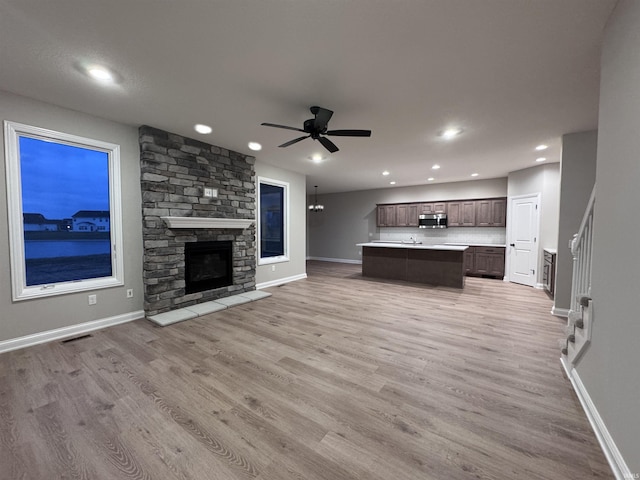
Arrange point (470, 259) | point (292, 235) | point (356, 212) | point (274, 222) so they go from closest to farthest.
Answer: point (274, 222)
point (292, 235)
point (470, 259)
point (356, 212)

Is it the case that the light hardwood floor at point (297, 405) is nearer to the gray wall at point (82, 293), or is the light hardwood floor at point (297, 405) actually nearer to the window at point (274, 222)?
the gray wall at point (82, 293)

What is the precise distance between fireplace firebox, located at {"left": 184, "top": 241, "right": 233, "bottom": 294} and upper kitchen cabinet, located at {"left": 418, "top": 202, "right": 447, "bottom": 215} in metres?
6.05

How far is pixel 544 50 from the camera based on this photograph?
2.08 metres

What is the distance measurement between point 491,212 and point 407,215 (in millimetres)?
2320

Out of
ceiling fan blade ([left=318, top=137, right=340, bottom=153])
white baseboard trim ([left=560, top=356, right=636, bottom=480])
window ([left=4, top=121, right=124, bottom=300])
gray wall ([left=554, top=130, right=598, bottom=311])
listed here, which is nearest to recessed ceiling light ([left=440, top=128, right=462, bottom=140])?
gray wall ([left=554, top=130, right=598, bottom=311])

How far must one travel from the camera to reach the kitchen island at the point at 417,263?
5816mm

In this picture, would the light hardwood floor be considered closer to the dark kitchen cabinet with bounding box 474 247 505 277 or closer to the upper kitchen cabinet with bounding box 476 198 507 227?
the dark kitchen cabinet with bounding box 474 247 505 277

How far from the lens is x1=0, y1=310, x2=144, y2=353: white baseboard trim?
288 centimetres

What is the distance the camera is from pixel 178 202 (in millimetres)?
4141

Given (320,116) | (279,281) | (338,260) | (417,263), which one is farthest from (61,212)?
(338,260)

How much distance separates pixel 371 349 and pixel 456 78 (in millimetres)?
2904

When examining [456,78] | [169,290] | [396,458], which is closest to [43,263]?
[169,290]

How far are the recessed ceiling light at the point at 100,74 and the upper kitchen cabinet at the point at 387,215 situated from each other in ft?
25.4

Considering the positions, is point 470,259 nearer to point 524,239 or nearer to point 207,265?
point 524,239
